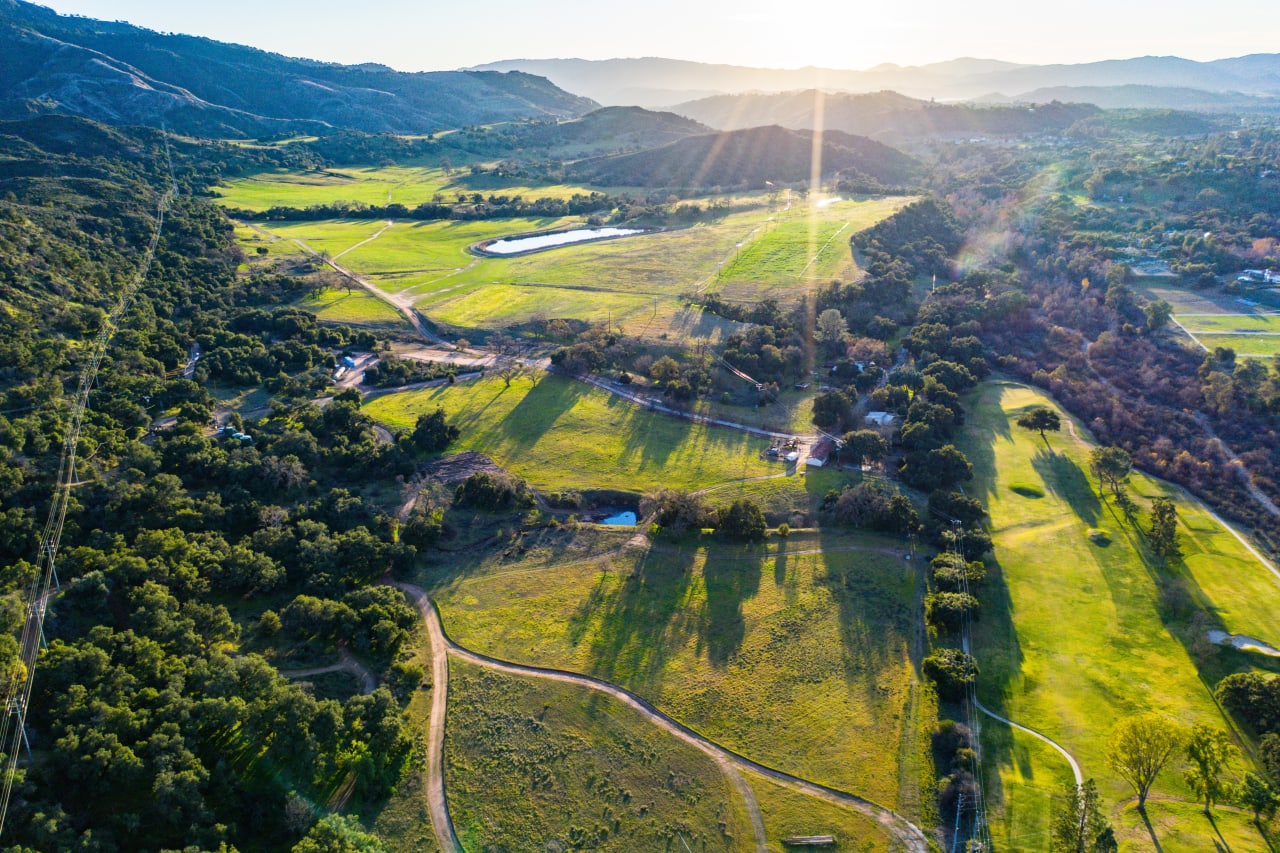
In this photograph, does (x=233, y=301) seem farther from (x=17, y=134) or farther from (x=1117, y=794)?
(x=1117, y=794)

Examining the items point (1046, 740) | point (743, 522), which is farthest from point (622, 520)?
point (1046, 740)

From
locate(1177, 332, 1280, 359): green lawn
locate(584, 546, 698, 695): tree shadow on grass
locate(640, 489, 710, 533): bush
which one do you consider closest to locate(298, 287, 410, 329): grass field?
locate(640, 489, 710, 533): bush

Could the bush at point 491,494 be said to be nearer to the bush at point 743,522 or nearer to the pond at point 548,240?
the bush at point 743,522

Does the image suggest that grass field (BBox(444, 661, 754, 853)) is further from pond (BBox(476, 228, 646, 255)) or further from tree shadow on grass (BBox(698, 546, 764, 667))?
pond (BBox(476, 228, 646, 255))

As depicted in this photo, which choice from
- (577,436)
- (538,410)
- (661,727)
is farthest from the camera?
(538,410)

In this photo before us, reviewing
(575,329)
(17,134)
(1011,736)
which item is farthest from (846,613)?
(17,134)

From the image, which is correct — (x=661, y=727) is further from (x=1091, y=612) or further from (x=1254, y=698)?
(x=1254, y=698)
